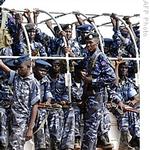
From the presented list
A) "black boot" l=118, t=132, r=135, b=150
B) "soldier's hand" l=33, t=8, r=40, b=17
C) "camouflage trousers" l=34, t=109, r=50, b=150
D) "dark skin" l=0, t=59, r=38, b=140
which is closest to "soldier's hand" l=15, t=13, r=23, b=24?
"soldier's hand" l=33, t=8, r=40, b=17

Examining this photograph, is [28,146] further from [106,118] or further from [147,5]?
[147,5]

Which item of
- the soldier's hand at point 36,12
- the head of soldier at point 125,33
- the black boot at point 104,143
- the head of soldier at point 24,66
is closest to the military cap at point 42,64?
the head of soldier at point 24,66

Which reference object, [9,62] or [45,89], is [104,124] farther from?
[9,62]

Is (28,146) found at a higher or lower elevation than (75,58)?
lower

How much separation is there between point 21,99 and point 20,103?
2.1 inches

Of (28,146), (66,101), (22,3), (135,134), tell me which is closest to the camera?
(28,146)

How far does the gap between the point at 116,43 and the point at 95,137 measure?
1748 mm

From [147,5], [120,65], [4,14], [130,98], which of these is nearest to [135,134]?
[130,98]

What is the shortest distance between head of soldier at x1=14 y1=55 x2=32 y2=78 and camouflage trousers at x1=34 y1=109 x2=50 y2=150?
2.11 ft

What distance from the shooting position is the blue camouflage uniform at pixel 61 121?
5836mm

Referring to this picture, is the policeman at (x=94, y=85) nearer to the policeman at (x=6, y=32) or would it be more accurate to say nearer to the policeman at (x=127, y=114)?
the policeman at (x=127, y=114)

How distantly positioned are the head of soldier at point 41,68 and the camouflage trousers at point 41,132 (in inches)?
19.4

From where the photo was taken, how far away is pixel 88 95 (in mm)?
5680

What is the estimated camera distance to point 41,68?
581cm
